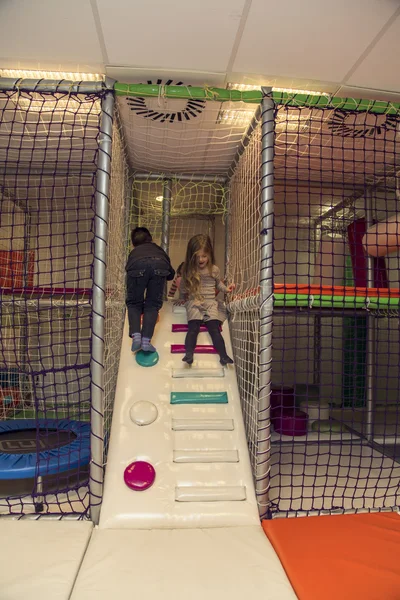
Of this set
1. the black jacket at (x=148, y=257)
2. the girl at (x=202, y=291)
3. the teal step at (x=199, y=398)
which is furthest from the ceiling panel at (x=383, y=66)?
the teal step at (x=199, y=398)

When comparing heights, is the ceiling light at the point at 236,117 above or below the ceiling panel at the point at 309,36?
below

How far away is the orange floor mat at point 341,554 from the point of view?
4.18 ft

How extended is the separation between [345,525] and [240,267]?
5.41 feet

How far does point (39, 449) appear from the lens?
2.12m

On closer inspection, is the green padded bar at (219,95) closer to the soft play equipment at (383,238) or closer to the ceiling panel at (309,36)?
the ceiling panel at (309,36)

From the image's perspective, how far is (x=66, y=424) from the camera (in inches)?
103

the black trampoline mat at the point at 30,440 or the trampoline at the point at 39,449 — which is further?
the black trampoline mat at the point at 30,440

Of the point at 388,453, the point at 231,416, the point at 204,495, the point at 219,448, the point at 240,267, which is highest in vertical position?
the point at 240,267

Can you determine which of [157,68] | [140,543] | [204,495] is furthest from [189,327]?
[157,68]

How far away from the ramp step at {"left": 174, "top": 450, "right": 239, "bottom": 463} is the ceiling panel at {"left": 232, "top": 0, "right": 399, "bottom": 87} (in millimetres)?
1970

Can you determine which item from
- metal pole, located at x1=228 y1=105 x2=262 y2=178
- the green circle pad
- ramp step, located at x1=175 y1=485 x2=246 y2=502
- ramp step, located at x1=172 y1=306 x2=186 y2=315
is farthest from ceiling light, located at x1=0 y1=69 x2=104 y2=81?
ramp step, located at x1=175 y1=485 x2=246 y2=502

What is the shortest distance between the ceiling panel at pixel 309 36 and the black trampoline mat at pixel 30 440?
217 cm

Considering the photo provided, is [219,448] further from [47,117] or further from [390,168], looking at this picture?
[390,168]

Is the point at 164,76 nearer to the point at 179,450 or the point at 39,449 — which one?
the point at 179,450
